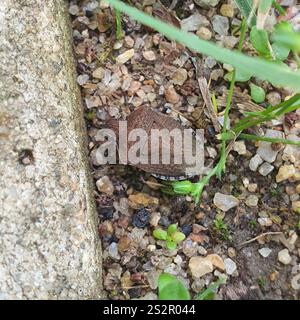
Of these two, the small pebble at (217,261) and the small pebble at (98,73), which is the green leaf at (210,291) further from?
the small pebble at (98,73)

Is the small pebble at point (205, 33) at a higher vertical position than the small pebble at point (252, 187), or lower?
higher

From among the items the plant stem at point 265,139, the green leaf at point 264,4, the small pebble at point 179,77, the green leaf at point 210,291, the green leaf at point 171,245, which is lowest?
Answer: the green leaf at point 210,291

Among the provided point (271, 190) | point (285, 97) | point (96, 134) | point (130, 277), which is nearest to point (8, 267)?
point (130, 277)

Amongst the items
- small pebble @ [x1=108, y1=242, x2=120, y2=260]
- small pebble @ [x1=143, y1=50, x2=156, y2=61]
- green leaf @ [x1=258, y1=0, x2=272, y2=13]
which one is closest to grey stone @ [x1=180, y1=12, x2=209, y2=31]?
small pebble @ [x1=143, y1=50, x2=156, y2=61]

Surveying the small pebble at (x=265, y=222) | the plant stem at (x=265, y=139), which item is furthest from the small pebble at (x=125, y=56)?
the small pebble at (x=265, y=222)

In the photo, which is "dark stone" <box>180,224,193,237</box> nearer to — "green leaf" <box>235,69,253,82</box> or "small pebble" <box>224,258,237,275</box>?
"small pebble" <box>224,258,237,275</box>

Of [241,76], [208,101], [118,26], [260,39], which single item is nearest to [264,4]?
[260,39]

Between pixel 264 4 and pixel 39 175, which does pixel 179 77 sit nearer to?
pixel 264 4
